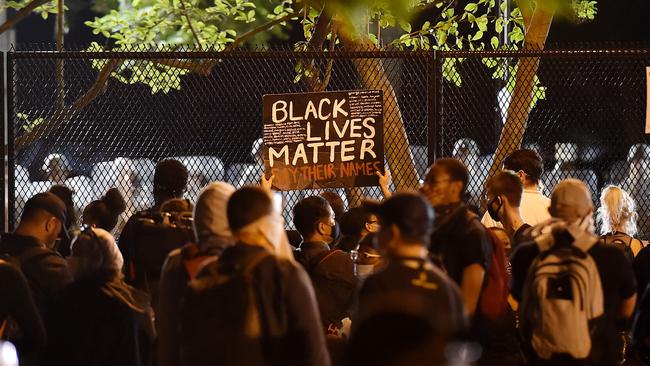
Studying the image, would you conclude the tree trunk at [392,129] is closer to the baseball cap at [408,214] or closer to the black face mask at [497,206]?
the black face mask at [497,206]

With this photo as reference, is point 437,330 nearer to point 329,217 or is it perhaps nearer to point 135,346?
point 135,346

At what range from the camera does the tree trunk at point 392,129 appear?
9359 mm

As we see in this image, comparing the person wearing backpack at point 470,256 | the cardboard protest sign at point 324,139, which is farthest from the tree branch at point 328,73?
the person wearing backpack at point 470,256

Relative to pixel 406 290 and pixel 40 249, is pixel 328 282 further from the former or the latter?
pixel 406 290

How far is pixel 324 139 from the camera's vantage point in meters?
8.47

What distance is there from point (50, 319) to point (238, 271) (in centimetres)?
127

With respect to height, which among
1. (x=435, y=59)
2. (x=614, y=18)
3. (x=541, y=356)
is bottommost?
(x=541, y=356)

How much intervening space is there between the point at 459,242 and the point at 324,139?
3.00 m

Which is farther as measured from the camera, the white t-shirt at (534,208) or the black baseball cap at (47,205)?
the white t-shirt at (534,208)

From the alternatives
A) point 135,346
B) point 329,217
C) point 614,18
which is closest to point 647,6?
point 614,18

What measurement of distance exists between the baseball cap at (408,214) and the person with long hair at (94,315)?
1.58m

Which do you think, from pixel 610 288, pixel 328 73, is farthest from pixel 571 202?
pixel 328 73

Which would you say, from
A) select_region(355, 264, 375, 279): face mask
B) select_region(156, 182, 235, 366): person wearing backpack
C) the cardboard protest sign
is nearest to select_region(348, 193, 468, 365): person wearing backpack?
select_region(156, 182, 235, 366): person wearing backpack

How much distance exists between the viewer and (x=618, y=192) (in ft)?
26.2
